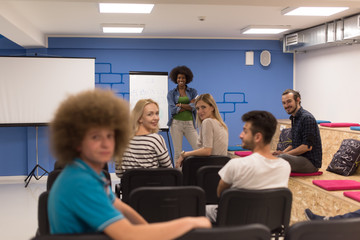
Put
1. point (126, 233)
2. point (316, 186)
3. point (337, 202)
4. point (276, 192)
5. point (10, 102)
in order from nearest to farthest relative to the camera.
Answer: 1. point (126, 233)
2. point (276, 192)
3. point (337, 202)
4. point (316, 186)
5. point (10, 102)

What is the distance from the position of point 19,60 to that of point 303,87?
505 centimetres

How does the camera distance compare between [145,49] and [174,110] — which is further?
[145,49]

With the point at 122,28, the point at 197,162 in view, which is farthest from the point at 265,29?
the point at 197,162

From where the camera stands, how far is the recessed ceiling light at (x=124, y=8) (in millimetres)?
4648

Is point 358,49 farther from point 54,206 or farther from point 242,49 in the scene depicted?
point 54,206

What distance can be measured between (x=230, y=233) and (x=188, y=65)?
630cm

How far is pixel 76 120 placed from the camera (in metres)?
1.16

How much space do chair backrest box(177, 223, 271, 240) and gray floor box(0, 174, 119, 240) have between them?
7.79 feet

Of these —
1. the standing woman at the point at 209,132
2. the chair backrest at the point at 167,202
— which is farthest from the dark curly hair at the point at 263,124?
the standing woman at the point at 209,132

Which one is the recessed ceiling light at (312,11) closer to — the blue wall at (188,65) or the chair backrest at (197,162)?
the blue wall at (188,65)

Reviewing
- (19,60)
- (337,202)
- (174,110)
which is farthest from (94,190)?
(19,60)

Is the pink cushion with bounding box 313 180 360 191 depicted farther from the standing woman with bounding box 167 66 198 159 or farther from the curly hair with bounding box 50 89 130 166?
the curly hair with bounding box 50 89 130 166

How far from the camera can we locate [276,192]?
200 centimetres

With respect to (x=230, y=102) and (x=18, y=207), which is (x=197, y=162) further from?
(x=230, y=102)
